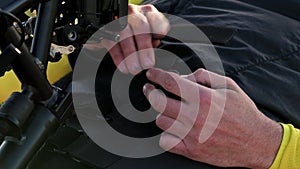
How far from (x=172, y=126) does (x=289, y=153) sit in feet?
0.72

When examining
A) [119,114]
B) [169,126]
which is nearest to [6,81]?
[119,114]

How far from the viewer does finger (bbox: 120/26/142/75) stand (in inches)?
32.7

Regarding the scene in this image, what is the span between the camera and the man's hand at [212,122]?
0.77 metres

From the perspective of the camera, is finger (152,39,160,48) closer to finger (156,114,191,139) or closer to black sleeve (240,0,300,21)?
finger (156,114,191,139)

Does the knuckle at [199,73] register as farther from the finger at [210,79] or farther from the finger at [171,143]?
the finger at [171,143]

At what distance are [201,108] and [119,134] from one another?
0.15 meters

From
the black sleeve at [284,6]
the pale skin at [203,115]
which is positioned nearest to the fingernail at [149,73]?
the pale skin at [203,115]

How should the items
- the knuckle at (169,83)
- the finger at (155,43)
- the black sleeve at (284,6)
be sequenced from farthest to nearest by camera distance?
the black sleeve at (284,6) → the finger at (155,43) → the knuckle at (169,83)

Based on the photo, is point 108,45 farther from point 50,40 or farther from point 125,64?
point 50,40

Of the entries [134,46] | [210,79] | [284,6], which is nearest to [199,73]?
[210,79]

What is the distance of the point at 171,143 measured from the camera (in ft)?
2.59

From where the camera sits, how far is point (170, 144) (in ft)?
2.60

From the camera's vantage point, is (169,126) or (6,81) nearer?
(169,126)

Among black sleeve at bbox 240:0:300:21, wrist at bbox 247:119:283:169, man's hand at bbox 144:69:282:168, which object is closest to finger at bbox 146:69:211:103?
man's hand at bbox 144:69:282:168
